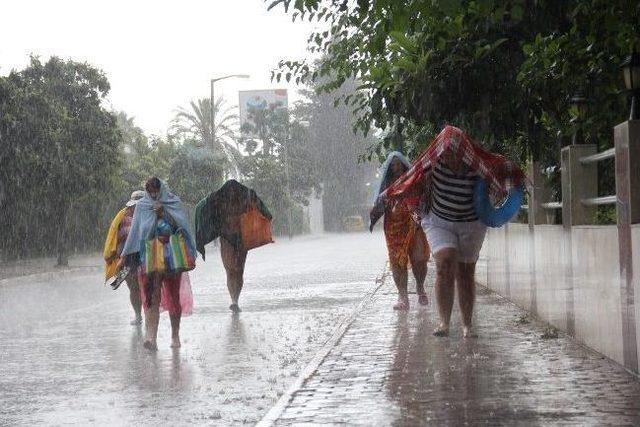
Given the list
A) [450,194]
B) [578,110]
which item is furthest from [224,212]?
[450,194]

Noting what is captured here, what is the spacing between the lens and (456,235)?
1046 centimetres

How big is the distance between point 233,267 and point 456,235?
5.48 m

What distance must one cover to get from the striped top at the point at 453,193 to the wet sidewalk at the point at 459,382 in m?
1.04

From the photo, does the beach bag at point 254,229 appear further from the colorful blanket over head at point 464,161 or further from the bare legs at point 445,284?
the colorful blanket over head at point 464,161

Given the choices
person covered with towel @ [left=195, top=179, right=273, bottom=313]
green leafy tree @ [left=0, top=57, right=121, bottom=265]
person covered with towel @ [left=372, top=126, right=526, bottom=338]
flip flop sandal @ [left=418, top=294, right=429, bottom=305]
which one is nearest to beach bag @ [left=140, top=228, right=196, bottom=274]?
person covered with towel @ [left=372, top=126, right=526, bottom=338]

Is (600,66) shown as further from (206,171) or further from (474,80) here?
(206,171)

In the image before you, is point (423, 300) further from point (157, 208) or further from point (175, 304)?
point (157, 208)

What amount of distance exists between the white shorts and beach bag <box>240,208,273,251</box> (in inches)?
217

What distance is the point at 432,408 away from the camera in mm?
6898

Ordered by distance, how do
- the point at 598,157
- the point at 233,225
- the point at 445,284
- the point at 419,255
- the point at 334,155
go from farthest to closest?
1. the point at 334,155
2. the point at 233,225
3. the point at 419,255
4. the point at 445,284
5. the point at 598,157

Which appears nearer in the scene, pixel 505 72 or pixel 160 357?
pixel 160 357

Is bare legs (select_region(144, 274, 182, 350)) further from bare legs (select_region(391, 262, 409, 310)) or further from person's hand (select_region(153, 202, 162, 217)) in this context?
bare legs (select_region(391, 262, 409, 310))

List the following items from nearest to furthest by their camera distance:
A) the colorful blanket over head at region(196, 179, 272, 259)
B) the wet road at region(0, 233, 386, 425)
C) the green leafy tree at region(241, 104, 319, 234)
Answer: the wet road at region(0, 233, 386, 425) < the colorful blanket over head at region(196, 179, 272, 259) < the green leafy tree at region(241, 104, 319, 234)

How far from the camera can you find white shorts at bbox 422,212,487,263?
34.1 feet
